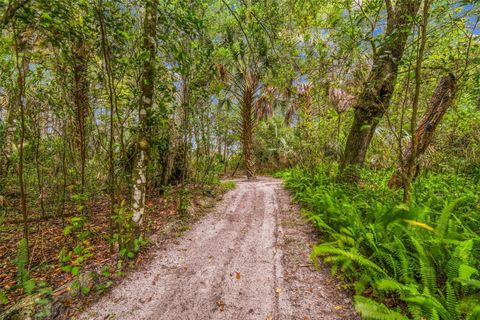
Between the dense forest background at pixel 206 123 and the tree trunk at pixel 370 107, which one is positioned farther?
the tree trunk at pixel 370 107

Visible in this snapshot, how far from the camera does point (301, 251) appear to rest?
361 centimetres

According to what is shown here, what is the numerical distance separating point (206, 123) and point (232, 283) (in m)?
6.01

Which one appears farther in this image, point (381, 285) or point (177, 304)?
point (177, 304)

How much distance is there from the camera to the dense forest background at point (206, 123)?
8.10 ft

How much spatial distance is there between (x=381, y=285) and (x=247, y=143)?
381 inches

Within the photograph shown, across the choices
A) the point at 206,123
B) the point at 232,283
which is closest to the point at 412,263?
the point at 232,283

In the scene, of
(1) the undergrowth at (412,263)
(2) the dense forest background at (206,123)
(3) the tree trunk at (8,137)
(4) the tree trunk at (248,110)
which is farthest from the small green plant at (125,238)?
(4) the tree trunk at (248,110)

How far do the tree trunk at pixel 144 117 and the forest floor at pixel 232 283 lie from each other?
0.98 meters

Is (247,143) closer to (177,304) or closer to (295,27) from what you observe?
(295,27)

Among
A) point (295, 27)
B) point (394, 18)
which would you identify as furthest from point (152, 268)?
point (295, 27)

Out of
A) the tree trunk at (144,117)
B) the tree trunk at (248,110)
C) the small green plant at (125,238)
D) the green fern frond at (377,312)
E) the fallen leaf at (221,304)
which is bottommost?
the fallen leaf at (221,304)

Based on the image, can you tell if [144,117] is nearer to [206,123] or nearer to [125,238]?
[125,238]

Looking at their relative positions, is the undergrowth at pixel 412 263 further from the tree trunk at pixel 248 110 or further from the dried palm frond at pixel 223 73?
the dried palm frond at pixel 223 73

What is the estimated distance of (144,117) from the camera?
3.34 meters
